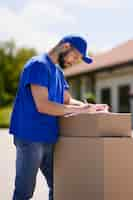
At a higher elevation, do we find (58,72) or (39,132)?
(58,72)

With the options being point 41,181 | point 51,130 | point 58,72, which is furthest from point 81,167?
point 41,181

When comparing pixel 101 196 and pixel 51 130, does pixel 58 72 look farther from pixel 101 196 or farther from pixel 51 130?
pixel 101 196

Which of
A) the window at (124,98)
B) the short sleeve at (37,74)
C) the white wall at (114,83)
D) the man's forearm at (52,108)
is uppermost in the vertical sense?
the white wall at (114,83)

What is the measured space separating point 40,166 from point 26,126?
488mm

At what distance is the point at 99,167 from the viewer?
364 cm

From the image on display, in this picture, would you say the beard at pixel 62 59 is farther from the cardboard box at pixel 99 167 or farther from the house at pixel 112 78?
the house at pixel 112 78

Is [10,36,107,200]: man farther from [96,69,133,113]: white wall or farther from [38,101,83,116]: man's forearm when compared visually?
[96,69,133,113]: white wall

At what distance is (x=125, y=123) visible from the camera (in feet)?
12.5

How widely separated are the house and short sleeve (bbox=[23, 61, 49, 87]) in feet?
69.3

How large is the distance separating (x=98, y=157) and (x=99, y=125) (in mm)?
218

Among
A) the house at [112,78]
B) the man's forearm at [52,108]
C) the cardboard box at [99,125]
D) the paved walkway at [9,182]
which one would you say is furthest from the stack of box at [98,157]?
the house at [112,78]

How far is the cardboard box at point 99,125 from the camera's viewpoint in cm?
371

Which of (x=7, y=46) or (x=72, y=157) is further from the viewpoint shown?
(x=7, y=46)

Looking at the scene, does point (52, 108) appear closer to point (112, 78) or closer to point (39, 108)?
point (39, 108)
